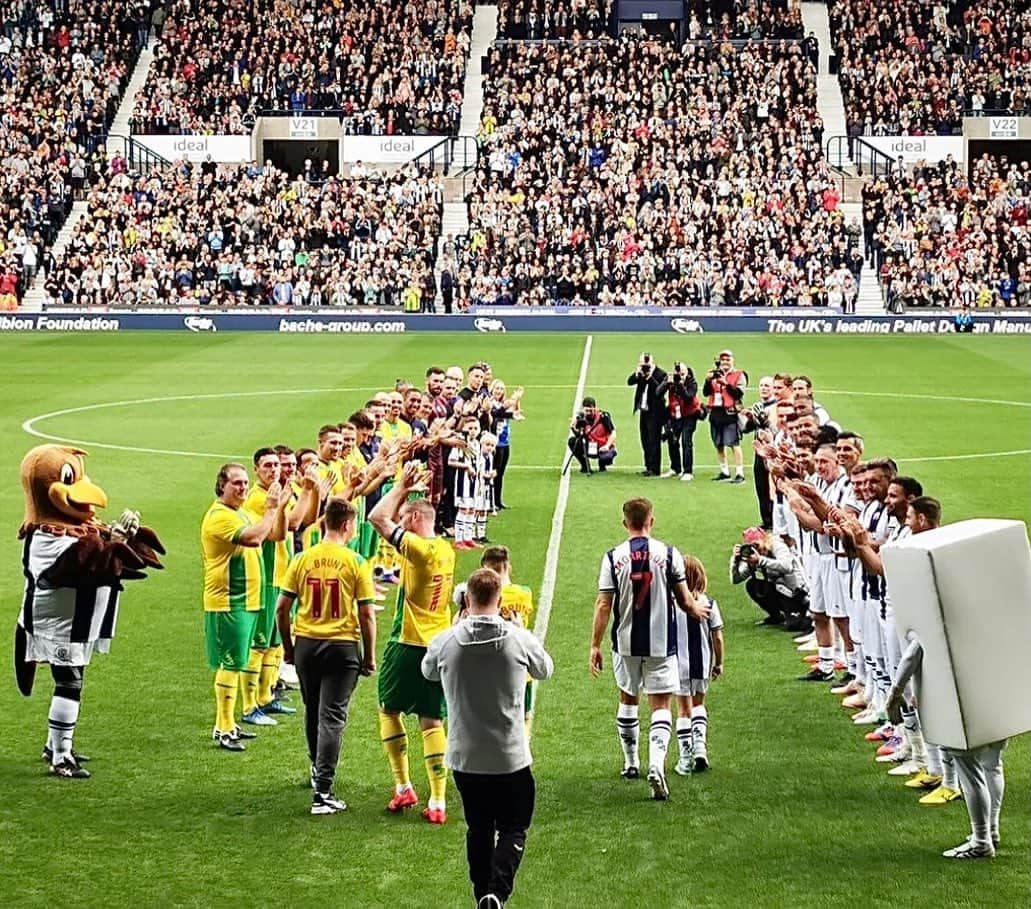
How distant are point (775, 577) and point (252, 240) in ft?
137

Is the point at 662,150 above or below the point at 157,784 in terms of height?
above

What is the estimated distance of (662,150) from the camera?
5772cm

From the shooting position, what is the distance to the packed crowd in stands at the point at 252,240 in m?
51.9

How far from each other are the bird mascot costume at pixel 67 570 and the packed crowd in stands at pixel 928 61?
52035 millimetres

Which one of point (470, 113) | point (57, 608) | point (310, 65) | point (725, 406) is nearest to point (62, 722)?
point (57, 608)

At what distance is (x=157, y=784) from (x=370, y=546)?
19.6ft

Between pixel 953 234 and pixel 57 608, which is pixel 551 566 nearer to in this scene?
pixel 57 608

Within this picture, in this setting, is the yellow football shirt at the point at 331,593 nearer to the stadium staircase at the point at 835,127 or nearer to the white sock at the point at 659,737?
the white sock at the point at 659,737

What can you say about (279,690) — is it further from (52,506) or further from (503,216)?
(503,216)

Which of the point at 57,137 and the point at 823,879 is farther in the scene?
the point at 57,137

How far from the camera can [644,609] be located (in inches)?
402

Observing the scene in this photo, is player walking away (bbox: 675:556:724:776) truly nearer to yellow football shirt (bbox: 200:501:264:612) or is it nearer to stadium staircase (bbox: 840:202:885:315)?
yellow football shirt (bbox: 200:501:264:612)

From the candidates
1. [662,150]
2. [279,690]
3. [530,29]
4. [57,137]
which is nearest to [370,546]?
[279,690]

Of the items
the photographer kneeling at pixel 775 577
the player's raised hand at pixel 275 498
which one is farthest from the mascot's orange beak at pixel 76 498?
the photographer kneeling at pixel 775 577
